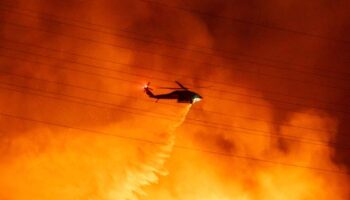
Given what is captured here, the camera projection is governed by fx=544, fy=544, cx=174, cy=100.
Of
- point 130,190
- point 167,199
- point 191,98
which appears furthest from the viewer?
point 167,199

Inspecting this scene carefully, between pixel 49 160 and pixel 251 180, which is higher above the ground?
pixel 49 160

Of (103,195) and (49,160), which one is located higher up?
(49,160)

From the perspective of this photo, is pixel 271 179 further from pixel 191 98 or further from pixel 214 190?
pixel 191 98

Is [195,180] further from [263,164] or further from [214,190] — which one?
[263,164]

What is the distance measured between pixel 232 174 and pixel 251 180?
47.6 inches

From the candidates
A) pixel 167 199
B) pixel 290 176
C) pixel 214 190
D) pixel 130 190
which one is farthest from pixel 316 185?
pixel 130 190

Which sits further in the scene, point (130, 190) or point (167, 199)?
point (167, 199)

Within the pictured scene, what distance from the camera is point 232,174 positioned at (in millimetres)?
33438

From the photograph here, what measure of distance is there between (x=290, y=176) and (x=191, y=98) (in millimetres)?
15056

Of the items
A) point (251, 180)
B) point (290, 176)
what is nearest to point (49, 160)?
point (251, 180)

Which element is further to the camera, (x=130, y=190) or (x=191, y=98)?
(x=130, y=190)

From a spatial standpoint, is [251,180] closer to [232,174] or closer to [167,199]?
[232,174]

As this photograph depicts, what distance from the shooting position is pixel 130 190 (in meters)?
30.0

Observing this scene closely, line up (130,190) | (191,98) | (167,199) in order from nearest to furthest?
(191,98)
(130,190)
(167,199)
